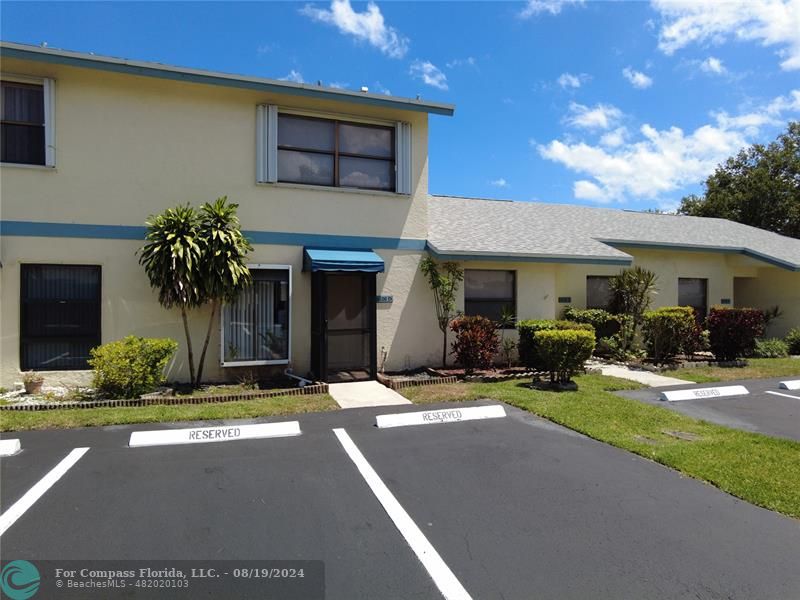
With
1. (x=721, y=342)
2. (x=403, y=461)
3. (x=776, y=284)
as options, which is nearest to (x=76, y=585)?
(x=403, y=461)

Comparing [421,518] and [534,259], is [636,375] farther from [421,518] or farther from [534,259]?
[421,518]

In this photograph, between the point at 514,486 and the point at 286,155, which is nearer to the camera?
the point at 514,486

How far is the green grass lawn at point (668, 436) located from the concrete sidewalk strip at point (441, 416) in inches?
27.1

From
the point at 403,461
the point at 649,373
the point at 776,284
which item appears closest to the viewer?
the point at 403,461

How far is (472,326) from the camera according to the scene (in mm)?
10344

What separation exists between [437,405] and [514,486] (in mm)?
3390

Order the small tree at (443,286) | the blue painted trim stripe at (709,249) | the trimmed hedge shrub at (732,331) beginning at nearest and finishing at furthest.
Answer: the small tree at (443,286) → the trimmed hedge shrub at (732,331) → the blue painted trim stripe at (709,249)

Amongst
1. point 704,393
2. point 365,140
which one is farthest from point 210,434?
point 704,393

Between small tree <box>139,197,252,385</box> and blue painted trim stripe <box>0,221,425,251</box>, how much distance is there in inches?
27.2

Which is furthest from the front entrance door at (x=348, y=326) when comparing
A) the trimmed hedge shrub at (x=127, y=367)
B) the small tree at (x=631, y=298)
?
the small tree at (x=631, y=298)

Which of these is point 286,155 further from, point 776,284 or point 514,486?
point 776,284

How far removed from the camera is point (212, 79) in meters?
9.31

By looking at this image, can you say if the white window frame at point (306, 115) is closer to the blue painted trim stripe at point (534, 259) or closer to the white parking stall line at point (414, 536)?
the blue painted trim stripe at point (534, 259)

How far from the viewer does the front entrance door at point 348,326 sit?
10227 mm
